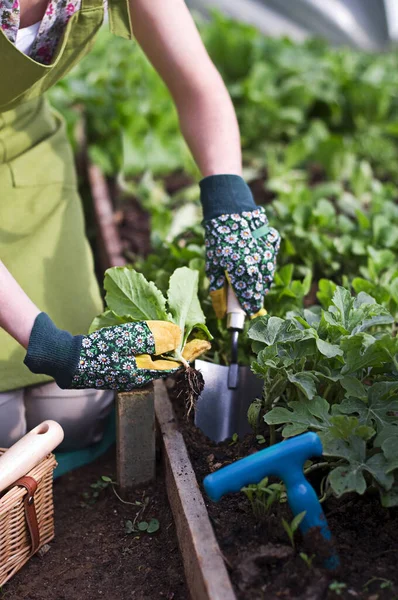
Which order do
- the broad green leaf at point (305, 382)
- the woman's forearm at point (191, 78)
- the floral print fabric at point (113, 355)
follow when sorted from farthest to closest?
1. the woman's forearm at point (191, 78)
2. the floral print fabric at point (113, 355)
3. the broad green leaf at point (305, 382)

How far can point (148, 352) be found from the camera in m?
1.64

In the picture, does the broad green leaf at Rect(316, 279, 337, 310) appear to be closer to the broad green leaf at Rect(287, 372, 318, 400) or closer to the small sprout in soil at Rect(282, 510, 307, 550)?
the broad green leaf at Rect(287, 372, 318, 400)

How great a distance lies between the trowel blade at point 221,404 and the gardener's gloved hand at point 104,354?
0.50 ft

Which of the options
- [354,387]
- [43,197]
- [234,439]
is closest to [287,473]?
[354,387]

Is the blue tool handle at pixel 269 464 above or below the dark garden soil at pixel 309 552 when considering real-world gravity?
above

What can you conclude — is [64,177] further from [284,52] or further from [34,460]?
[284,52]

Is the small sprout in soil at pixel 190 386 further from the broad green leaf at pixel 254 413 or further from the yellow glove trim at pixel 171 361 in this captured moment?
the broad green leaf at pixel 254 413

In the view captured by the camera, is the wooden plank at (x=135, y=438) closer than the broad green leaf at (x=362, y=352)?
No

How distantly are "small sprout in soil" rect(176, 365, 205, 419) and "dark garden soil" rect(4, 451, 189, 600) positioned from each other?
0.26 m

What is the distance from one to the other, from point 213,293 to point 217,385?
274 millimetres

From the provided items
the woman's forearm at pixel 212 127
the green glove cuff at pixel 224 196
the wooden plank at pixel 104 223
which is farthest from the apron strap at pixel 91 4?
the wooden plank at pixel 104 223

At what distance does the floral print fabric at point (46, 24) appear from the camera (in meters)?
1.77

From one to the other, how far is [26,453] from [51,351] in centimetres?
22

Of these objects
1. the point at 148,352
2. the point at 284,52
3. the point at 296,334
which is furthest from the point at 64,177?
the point at 284,52
